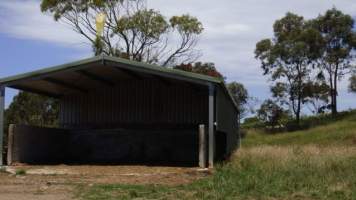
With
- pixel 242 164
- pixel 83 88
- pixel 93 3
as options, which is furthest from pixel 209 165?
pixel 93 3

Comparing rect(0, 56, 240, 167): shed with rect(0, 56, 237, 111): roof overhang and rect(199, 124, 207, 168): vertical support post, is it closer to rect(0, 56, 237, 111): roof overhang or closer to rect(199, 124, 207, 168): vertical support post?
rect(0, 56, 237, 111): roof overhang

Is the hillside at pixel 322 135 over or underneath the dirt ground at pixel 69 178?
over

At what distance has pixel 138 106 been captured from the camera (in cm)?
2683

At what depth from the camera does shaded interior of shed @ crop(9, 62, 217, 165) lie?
25156 mm

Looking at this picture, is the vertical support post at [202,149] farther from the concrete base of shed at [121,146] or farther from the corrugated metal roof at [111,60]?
the concrete base of shed at [121,146]

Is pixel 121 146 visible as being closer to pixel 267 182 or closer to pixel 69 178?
pixel 69 178

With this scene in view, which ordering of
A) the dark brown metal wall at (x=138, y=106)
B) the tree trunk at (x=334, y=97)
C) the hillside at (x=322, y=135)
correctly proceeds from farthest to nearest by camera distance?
the tree trunk at (x=334, y=97), the hillside at (x=322, y=135), the dark brown metal wall at (x=138, y=106)

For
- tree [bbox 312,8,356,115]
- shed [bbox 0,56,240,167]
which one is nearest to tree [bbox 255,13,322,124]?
tree [bbox 312,8,356,115]

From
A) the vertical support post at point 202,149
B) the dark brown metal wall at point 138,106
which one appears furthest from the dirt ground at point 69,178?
the dark brown metal wall at point 138,106

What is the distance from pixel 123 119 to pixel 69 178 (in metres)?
9.10

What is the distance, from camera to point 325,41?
58062 mm

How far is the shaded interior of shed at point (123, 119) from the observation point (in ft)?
82.5

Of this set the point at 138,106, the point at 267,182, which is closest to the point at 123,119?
the point at 138,106

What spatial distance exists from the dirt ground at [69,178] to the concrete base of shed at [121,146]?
14.1 ft
